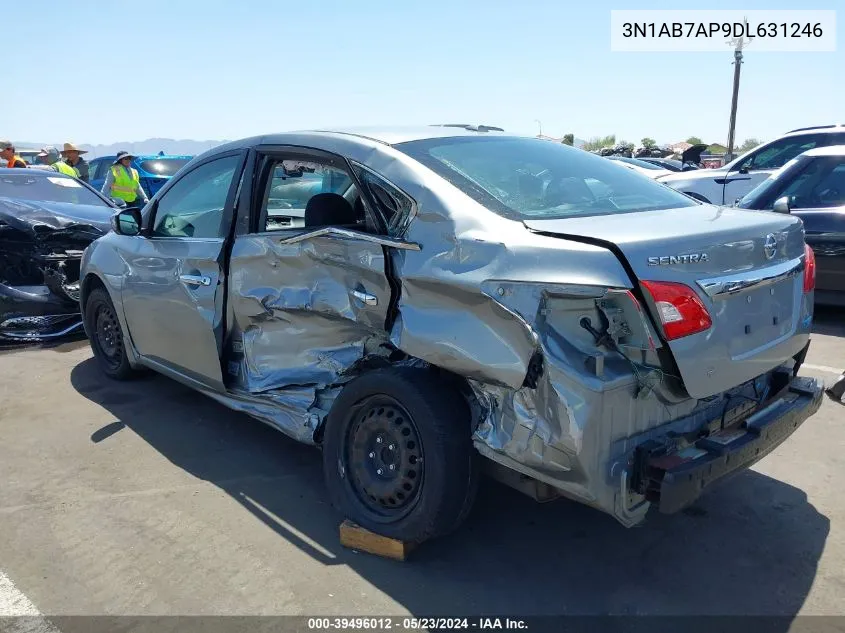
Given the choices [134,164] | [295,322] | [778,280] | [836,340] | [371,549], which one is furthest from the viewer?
[134,164]

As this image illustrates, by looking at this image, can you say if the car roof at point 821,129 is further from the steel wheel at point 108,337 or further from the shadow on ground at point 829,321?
the steel wheel at point 108,337

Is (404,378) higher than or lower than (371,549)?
higher

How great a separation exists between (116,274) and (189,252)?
3.56 feet

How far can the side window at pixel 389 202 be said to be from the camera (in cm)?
301

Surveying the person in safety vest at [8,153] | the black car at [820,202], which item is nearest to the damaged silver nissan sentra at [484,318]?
the black car at [820,202]

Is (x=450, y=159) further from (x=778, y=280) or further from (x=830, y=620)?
(x=830, y=620)

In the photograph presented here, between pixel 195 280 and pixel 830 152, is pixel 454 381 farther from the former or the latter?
pixel 830 152

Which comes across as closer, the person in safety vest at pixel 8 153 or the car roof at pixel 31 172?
the car roof at pixel 31 172

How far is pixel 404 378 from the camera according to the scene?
2.92 metres

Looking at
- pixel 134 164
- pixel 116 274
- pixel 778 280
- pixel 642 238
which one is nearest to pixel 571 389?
pixel 642 238

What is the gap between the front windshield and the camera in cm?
759

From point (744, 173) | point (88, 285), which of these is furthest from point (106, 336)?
point (744, 173)

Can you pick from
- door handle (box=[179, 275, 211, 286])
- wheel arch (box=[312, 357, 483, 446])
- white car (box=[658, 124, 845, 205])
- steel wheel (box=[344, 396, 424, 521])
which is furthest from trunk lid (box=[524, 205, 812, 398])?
white car (box=[658, 124, 845, 205])

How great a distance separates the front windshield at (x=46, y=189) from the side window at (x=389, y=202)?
18.8ft
